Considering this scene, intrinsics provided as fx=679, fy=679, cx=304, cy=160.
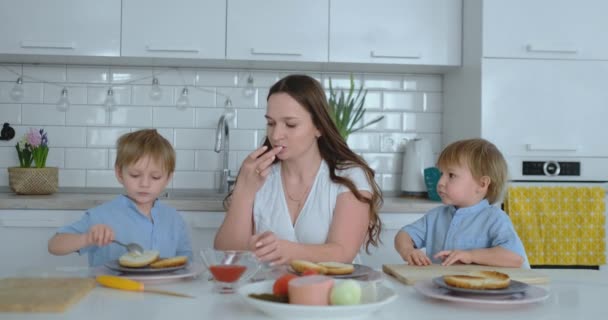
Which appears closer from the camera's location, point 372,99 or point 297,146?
point 297,146

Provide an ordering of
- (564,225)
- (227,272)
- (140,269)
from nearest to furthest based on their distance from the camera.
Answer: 1. (227,272)
2. (140,269)
3. (564,225)

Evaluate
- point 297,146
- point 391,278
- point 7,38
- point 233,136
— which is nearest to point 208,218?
point 233,136

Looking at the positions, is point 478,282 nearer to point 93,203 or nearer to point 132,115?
point 93,203

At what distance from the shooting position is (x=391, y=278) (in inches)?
63.2

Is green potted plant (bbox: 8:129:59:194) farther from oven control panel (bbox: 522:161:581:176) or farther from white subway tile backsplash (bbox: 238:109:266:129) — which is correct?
oven control panel (bbox: 522:161:581:176)

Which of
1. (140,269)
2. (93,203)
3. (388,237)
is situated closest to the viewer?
(140,269)

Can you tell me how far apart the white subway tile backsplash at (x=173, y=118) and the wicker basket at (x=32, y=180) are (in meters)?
0.63

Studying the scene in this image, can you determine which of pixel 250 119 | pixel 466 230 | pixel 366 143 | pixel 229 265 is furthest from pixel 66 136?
pixel 229 265

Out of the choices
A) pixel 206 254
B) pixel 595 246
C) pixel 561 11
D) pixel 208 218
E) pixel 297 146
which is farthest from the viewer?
pixel 561 11

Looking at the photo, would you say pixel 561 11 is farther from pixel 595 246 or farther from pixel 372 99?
pixel 595 246

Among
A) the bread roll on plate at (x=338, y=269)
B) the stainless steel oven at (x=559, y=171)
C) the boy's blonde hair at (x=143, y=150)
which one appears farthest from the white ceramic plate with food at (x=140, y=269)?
the stainless steel oven at (x=559, y=171)

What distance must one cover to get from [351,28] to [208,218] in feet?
3.77

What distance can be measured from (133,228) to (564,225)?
146cm

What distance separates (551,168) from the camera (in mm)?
3115
